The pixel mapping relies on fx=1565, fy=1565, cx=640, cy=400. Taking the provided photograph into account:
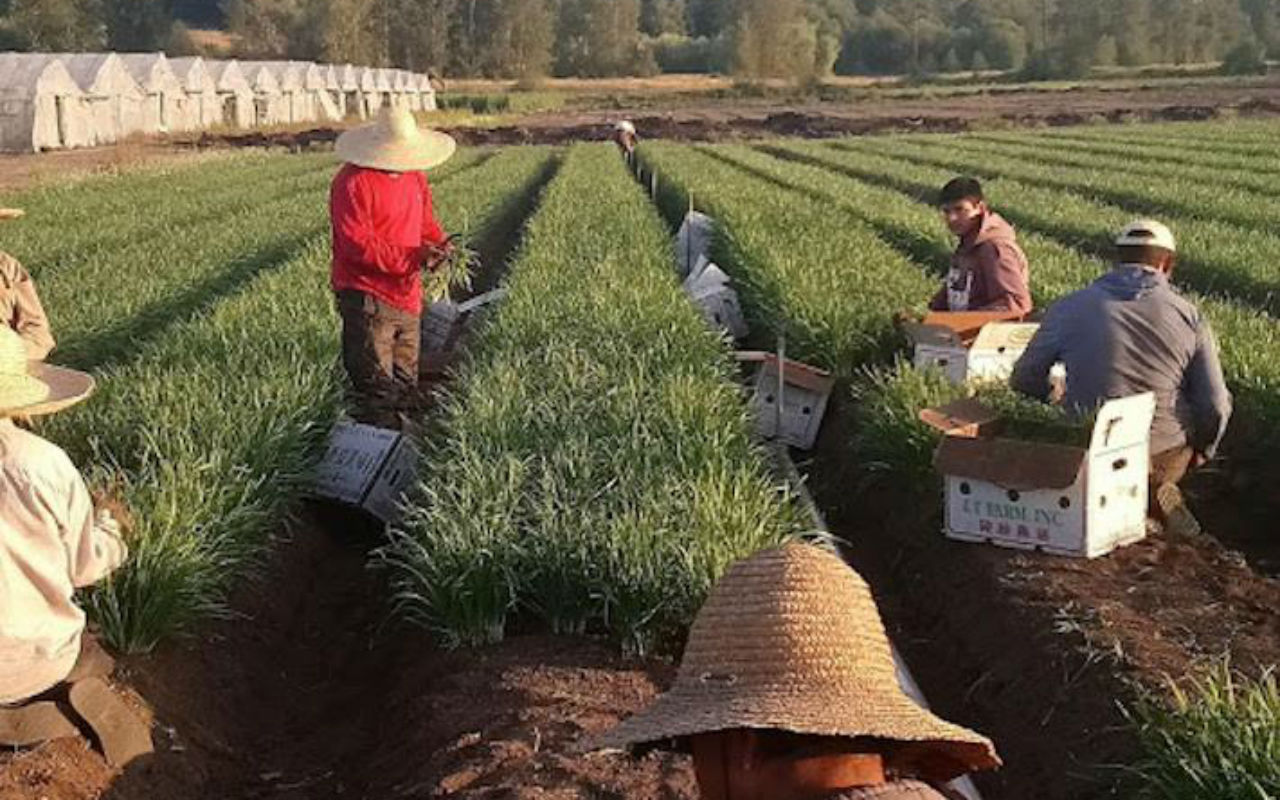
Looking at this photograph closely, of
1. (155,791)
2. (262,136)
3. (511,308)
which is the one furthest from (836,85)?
(155,791)

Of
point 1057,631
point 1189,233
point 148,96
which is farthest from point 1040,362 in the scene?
point 148,96

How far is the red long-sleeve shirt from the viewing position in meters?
7.27

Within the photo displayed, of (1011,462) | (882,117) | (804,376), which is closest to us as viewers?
(1011,462)

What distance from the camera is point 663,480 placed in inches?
206

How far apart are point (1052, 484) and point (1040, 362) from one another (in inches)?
38.1

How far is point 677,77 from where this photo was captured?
94.4 meters

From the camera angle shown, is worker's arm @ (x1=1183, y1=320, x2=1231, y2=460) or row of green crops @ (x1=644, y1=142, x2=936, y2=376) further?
row of green crops @ (x1=644, y1=142, x2=936, y2=376)

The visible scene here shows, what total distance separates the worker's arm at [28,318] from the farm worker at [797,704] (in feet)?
13.2

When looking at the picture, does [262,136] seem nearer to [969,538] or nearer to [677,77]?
[969,538]

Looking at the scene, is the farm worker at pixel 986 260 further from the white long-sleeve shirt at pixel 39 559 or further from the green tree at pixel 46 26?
the green tree at pixel 46 26

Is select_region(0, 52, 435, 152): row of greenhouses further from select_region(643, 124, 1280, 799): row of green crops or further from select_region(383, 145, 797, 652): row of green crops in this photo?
select_region(383, 145, 797, 652): row of green crops

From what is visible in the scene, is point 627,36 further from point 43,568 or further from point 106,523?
point 43,568

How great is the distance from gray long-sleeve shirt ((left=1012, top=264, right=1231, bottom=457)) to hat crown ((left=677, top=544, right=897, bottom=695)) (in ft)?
13.0

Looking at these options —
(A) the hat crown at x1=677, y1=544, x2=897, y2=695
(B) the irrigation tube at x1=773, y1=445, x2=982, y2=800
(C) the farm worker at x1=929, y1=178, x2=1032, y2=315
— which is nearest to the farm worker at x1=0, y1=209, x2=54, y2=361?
(B) the irrigation tube at x1=773, y1=445, x2=982, y2=800
